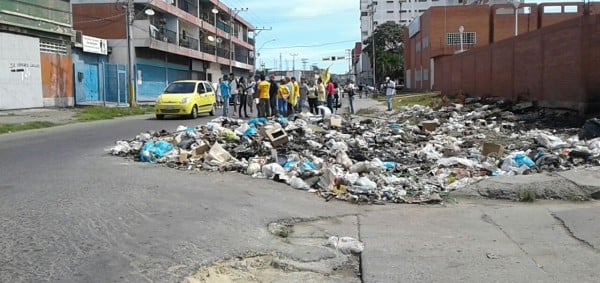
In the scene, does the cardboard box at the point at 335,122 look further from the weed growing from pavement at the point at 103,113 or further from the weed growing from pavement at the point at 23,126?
the weed growing from pavement at the point at 103,113

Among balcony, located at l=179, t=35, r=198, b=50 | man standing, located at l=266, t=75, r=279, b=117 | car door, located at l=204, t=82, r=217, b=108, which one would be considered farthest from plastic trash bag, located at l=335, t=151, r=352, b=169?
balcony, located at l=179, t=35, r=198, b=50

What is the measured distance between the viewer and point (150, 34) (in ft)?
140

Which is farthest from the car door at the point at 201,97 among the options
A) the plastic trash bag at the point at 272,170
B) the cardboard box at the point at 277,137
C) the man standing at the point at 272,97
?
the plastic trash bag at the point at 272,170

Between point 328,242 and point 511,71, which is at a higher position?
point 511,71

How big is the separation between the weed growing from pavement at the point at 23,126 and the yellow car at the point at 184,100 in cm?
406

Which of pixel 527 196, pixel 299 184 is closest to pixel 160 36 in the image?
pixel 299 184

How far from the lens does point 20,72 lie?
25.8 meters

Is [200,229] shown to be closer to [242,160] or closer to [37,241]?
[37,241]

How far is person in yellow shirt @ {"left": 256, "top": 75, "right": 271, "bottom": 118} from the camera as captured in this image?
66.5 ft

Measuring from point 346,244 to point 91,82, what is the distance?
3189 cm

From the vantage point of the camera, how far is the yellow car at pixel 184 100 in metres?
22.4

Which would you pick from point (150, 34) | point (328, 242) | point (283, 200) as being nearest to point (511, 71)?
point (283, 200)

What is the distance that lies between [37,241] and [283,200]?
11.0ft

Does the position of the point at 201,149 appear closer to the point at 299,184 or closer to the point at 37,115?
the point at 299,184
